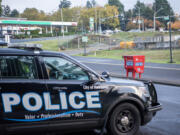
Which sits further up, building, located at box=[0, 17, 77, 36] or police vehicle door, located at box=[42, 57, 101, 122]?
building, located at box=[0, 17, 77, 36]

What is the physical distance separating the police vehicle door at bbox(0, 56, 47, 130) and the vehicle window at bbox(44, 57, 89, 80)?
239 millimetres

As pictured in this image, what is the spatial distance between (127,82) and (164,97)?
15.4 ft

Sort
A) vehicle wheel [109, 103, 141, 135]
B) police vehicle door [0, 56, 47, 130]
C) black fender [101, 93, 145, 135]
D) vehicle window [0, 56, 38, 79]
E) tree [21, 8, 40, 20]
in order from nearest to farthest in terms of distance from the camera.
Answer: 1. police vehicle door [0, 56, 47, 130]
2. vehicle window [0, 56, 38, 79]
3. black fender [101, 93, 145, 135]
4. vehicle wheel [109, 103, 141, 135]
5. tree [21, 8, 40, 20]

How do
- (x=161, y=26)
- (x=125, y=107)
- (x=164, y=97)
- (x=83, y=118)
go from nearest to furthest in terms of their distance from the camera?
1. (x=83, y=118)
2. (x=125, y=107)
3. (x=164, y=97)
4. (x=161, y=26)

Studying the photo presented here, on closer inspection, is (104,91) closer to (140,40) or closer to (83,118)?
(83,118)

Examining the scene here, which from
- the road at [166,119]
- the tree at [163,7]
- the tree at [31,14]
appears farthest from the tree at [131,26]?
the road at [166,119]

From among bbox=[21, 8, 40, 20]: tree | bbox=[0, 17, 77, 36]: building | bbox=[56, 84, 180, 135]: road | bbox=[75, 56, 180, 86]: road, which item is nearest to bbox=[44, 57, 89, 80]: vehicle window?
bbox=[56, 84, 180, 135]: road

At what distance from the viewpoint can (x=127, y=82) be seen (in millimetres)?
5578

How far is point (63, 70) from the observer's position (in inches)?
201

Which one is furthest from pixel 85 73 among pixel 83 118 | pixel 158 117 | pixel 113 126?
pixel 158 117

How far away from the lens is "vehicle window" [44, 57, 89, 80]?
497cm

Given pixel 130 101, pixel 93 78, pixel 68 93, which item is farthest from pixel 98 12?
pixel 68 93

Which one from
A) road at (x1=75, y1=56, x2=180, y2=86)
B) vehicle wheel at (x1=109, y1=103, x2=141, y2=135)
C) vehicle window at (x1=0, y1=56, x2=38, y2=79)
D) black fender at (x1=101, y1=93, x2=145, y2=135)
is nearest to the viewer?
vehicle window at (x1=0, y1=56, x2=38, y2=79)

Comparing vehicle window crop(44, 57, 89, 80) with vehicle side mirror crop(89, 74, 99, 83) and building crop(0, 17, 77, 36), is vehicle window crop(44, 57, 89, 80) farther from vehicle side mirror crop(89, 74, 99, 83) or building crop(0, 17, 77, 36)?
building crop(0, 17, 77, 36)
